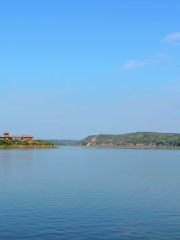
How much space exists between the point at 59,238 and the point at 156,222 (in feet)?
29.4

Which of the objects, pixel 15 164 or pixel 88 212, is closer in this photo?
pixel 88 212

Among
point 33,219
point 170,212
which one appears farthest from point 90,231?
point 170,212

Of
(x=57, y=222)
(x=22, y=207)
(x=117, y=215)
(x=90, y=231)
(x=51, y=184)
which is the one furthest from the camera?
(x=51, y=184)

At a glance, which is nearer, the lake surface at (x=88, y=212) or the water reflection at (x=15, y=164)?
the lake surface at (x=88, y=212)

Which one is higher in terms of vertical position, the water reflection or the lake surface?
the water reflection

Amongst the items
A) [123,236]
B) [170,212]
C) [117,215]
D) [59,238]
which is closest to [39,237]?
[59,238]

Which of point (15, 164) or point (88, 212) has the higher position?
point (15, 164)

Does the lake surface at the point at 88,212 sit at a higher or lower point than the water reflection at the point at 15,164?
lower

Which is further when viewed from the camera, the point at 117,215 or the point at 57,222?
the point at 117,215

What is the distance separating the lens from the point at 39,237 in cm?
2808

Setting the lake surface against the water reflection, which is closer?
the lake surface

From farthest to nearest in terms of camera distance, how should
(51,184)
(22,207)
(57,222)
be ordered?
(51,184) → (22,207) → (57,222)

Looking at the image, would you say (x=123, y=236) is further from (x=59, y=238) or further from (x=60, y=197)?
(x=60, y=197)

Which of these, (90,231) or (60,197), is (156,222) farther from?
(60,197)
